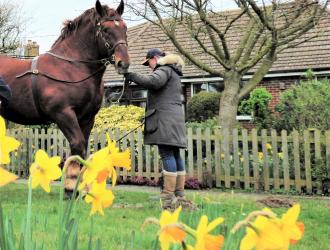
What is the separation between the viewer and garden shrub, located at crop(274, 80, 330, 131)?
31.7ft

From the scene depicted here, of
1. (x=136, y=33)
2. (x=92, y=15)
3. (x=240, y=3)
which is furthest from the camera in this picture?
(x=136, y=33)

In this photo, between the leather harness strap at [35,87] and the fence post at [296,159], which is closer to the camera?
the leather harness strap at [35,87]

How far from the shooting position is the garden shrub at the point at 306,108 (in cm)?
967

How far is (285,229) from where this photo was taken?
87 cm

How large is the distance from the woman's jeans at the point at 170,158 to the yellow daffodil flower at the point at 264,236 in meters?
4.95

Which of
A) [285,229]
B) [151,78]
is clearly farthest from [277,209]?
[285,229]

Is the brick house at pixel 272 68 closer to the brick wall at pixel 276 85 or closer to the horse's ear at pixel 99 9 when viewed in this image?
the brick wall at pixel 276 85

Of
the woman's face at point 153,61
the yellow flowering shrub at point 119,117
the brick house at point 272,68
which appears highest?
the brick house at point 272,68

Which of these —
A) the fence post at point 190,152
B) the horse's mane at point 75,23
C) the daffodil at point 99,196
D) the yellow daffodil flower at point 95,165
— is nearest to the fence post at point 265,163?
the fence post at point 190,152

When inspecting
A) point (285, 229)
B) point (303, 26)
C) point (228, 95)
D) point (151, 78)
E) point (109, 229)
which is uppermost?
point (303, 26)

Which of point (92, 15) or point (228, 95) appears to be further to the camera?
point (228, 95)

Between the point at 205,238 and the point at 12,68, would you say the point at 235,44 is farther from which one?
the point at 205,238

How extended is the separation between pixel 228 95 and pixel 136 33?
1370cm

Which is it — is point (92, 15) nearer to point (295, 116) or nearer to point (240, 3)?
point (295, 116)
